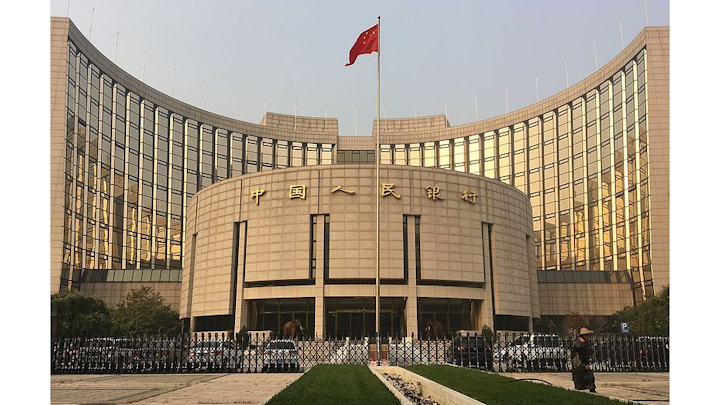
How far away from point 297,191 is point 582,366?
158 ft

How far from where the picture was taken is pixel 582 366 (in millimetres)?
19875

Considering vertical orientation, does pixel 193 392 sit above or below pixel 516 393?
below

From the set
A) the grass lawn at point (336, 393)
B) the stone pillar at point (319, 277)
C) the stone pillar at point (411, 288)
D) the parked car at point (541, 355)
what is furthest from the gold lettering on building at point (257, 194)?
the grass lawn at point (336, 393)

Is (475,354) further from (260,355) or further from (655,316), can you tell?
(655,316)

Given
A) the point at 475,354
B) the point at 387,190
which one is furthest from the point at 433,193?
the point at 475,354

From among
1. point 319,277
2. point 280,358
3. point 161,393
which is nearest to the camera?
point 161,393

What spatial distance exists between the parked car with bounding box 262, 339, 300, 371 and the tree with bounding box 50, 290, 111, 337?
30.6 m

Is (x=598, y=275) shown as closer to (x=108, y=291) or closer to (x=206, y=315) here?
(x=206, y=315)

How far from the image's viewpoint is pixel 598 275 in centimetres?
8581

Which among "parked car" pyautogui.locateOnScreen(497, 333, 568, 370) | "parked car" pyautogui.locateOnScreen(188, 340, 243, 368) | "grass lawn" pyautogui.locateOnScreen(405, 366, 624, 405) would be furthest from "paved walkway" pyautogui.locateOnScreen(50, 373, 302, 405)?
"parked car" pyautogui.locateOnScreen(497, 333, 568, 370)

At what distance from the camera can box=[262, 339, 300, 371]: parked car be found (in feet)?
118

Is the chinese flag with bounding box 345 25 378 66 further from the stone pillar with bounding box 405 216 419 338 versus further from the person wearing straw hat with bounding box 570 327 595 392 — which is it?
the person wearing straw hat with bounding box 570 327 595 392

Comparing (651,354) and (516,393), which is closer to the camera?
(516,393)

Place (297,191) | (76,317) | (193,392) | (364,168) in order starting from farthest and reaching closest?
(364,168), (297,191), (76,317), (193,392)
